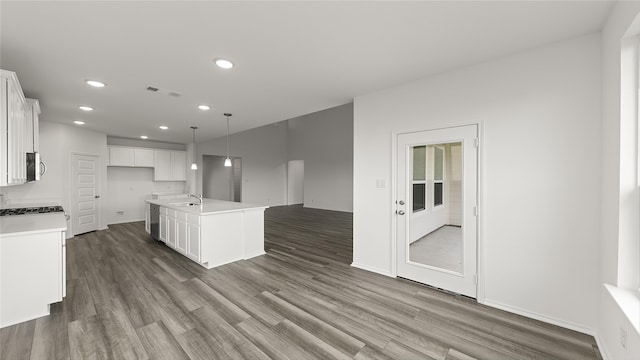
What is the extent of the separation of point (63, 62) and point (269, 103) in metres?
2.31

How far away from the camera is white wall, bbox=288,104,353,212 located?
30.9ft

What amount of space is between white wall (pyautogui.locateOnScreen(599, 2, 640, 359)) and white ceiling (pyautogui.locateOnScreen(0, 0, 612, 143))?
0.26 meters

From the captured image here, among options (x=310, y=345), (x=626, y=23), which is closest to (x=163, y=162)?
(x=310, y=345)

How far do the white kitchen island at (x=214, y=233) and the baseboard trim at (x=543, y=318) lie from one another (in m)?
3.35

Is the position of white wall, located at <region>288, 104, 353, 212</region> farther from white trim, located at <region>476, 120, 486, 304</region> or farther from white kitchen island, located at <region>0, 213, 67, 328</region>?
white kitchen island, located at <region>0, 213, 67, 328</region>


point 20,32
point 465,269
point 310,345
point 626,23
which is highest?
point 20,32

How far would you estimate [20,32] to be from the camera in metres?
2.02

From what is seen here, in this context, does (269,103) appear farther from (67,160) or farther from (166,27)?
(67,160)

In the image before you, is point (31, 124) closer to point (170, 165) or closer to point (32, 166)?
point (32, 166)

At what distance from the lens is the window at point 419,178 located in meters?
3.18

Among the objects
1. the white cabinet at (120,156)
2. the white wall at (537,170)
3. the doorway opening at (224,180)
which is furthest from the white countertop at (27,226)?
the doorway opening at (224,180)

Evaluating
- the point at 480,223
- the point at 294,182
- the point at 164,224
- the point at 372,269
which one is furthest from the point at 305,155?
the point at 480,223

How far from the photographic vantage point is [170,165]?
7.80 metres

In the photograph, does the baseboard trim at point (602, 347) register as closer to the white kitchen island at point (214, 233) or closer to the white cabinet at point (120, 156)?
the white kitchen island at point (214, 233)
